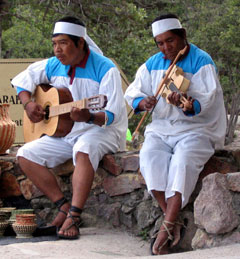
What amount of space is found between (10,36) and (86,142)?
317 inches

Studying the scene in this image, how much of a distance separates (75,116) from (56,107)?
355mm

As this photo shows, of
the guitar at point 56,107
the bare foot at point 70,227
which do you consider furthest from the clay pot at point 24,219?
the guitar at point 56,107

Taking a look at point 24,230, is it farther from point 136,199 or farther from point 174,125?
point 174,125

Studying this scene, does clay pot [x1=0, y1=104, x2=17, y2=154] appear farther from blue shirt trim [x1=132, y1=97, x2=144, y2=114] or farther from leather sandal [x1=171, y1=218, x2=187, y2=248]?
leather sandal [x1=171, y1=218, x2=187, y2=248]

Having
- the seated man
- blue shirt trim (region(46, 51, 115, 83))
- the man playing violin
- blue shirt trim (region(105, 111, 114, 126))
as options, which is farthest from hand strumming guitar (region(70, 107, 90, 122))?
blue shirt trim (region(46, 51, 115, 83))

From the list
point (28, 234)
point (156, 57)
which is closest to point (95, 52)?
point (156, 57)

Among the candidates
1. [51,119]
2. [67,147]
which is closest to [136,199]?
[67,147]

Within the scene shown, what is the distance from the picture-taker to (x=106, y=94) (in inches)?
203

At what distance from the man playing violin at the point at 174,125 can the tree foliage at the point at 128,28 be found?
3.60 metres

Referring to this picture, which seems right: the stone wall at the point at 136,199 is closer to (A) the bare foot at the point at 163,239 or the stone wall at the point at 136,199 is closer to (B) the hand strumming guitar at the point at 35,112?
(A) the bare foot at the point at 163,239

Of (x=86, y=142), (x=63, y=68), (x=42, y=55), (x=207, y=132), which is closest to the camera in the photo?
(x=207, y=132)

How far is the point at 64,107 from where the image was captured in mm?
5125

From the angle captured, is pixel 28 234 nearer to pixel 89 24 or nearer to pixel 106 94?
pixel 106 94

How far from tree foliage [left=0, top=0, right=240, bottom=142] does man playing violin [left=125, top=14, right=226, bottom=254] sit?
11.8ft
